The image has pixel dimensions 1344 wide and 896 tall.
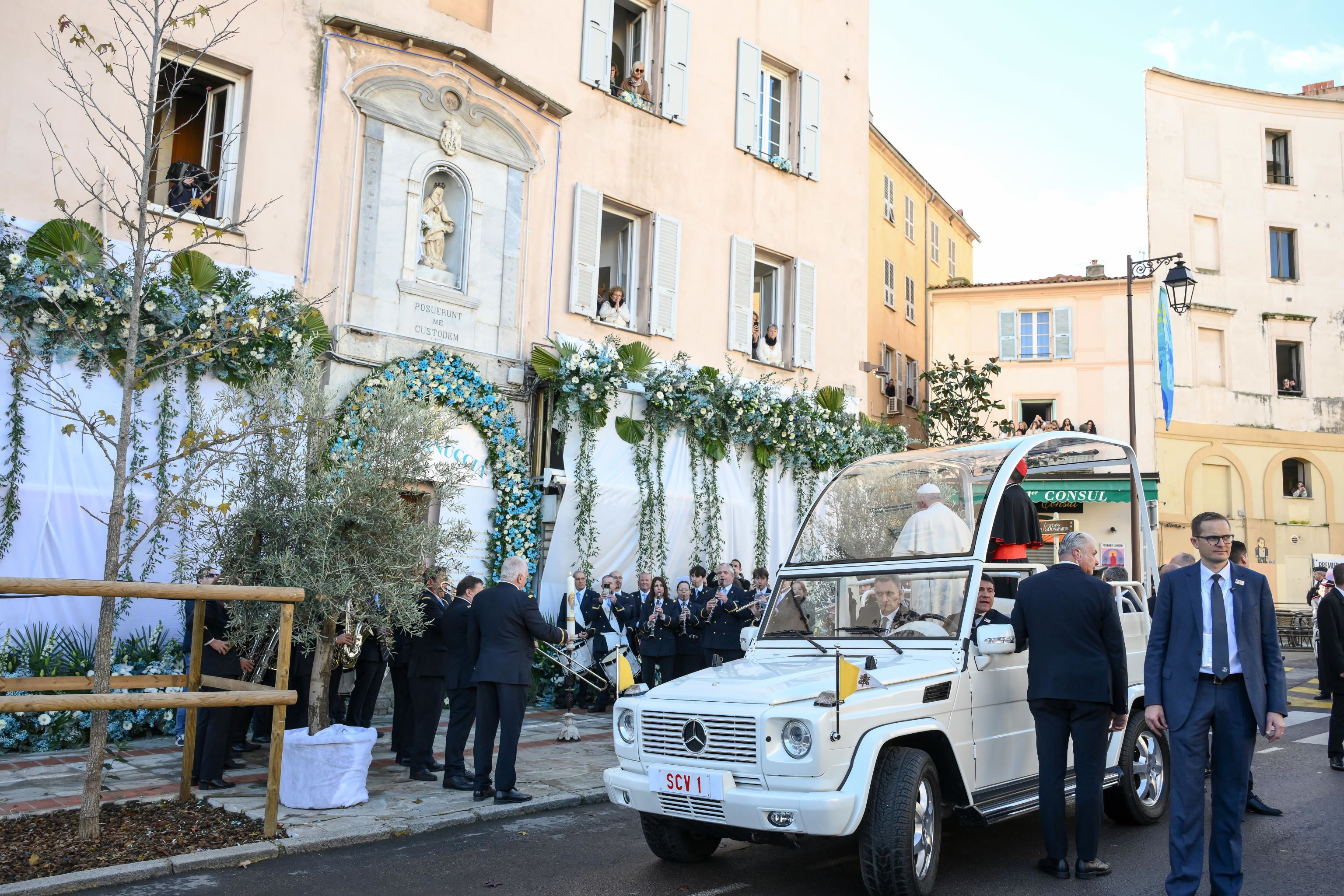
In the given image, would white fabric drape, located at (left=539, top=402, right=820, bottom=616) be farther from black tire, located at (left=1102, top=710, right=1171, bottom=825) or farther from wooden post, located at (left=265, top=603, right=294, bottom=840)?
black tire, located at (left=1102, top=710, right=1171, bottom=825)

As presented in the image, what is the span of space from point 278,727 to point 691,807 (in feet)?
10.2

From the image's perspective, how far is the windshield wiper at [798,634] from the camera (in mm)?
7109

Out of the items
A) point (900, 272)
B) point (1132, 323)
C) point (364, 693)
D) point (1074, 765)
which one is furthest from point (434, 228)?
point (900, 272)

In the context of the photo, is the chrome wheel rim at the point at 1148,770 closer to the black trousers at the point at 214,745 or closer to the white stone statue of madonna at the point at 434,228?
the black trousers at the point at 214,745

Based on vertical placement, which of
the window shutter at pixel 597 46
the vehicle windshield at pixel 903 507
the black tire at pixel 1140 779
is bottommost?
the black tire at pixel 1140 779

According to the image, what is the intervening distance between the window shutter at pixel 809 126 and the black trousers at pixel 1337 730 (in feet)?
41.6

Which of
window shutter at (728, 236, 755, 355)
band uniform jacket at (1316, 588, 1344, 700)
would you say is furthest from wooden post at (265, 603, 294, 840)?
window shutter at (728, 236, 755, 355)

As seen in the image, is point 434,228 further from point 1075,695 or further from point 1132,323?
point 1132,323

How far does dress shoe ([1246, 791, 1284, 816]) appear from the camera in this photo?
7.95 meters

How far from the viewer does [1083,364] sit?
31.0 meters

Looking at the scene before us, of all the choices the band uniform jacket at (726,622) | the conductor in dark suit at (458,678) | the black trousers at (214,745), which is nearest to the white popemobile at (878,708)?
the conductor in dark suit at (458,678)

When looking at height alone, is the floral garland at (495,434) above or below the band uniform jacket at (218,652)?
above

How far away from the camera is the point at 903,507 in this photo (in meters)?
7.93

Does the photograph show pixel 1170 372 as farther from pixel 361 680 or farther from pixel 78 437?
pixel 78 437
